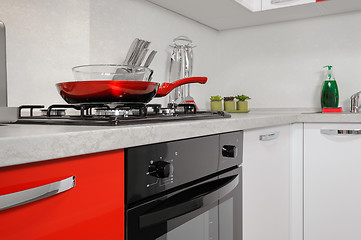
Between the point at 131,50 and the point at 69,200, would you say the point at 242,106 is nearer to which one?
the point at 131,50

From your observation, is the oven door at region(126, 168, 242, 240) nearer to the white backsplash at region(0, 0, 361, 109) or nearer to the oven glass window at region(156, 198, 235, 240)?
the oven glass window at region(156, 198, 235, 240)

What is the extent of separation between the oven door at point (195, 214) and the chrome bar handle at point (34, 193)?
0.19 metres

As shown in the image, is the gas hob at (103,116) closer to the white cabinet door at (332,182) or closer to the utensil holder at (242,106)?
the white cabinet door at (332,182)

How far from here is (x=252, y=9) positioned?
2096mm

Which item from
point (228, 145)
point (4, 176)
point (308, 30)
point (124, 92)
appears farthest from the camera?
point (308, 30)

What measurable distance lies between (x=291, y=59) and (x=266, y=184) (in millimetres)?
1164

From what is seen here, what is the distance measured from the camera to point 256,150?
4.41 feet

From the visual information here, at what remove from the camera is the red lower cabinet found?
49 centimetres

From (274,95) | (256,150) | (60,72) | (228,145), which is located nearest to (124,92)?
(228,145)

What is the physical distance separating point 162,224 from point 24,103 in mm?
714

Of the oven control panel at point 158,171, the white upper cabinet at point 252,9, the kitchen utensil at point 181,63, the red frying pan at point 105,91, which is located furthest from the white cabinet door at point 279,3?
the oven control panel at point 158,171

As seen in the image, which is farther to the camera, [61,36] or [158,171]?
[61,36]

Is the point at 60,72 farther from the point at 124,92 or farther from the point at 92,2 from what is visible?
the point at 124,92

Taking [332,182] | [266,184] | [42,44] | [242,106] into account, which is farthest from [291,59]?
[42,44]
